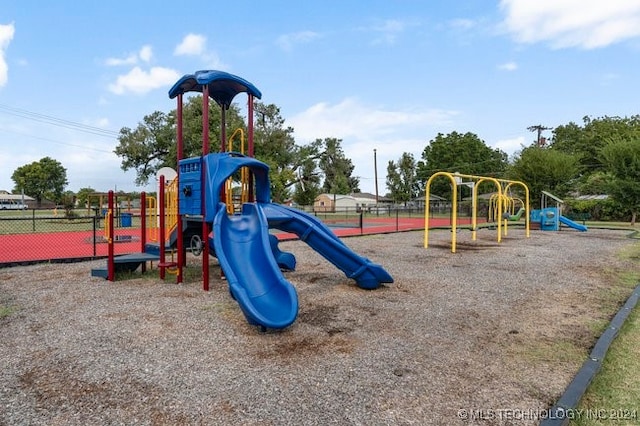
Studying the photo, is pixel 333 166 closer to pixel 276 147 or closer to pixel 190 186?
pixel 276 147

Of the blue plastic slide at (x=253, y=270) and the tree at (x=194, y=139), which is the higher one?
the tree at (x=194, y=139)

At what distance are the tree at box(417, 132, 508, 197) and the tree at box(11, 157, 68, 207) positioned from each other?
2426 inches

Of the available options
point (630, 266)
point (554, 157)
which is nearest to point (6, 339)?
point (630, 266)

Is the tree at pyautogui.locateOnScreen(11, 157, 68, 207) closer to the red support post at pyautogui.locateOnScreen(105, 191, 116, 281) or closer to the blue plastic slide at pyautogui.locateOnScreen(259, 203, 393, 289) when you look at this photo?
the red support post at pyautogui.locateOnScreen(105, 191, 116, 281)

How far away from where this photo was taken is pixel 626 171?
72.3 ft

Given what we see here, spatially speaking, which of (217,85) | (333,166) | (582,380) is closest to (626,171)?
(217,85)

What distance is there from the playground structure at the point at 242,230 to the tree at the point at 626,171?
21.7 m

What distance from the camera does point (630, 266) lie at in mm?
8578

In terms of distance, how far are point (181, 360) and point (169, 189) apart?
16.3 ft

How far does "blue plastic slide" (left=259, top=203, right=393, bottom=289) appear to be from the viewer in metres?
6.07

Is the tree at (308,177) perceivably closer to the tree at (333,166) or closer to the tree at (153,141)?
the tree at (333,166)

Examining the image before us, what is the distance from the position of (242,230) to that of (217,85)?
3060 mm

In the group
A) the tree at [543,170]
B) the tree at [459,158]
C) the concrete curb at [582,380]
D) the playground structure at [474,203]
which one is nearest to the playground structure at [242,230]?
the concrete curb at [582,380]

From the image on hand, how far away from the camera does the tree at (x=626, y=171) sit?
21.6m
